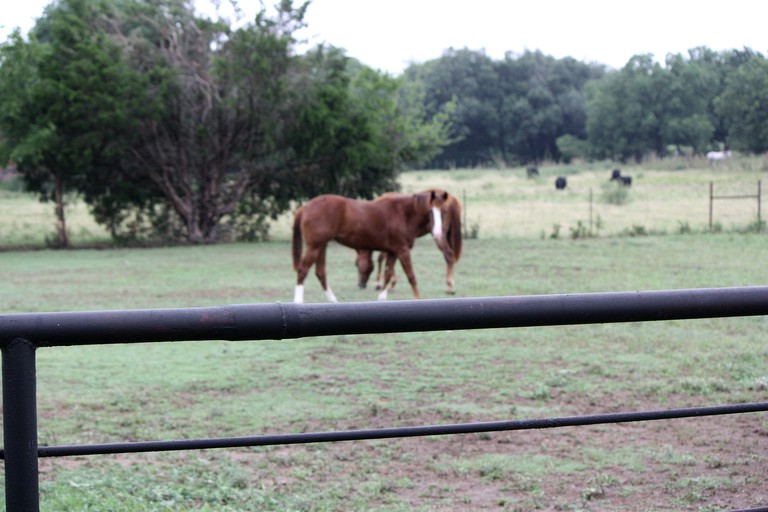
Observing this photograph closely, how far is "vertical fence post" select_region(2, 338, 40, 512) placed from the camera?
1518 millimetres

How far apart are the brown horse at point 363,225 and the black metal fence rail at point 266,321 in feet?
39.2

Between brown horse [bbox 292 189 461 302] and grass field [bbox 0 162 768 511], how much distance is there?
85 cm

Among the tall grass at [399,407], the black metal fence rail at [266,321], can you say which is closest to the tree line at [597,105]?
the tall grass at [399,407]

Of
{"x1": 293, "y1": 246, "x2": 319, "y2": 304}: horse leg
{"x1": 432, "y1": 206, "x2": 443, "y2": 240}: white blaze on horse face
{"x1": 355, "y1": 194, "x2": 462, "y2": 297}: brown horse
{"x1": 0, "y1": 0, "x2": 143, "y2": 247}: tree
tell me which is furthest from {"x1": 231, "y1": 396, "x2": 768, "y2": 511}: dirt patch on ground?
{"x1": 0, "y1": 0, "x2": 143, "y2": 247}: tree

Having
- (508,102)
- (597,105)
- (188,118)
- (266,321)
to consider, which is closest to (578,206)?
(188,118)

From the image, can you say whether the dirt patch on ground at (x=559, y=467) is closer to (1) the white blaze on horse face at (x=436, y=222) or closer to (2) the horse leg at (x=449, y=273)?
(1) the white blaze on horse face at (x=436, y=222)

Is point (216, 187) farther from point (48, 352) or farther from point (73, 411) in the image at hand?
point (73, 411)

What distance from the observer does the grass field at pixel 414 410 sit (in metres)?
5.36

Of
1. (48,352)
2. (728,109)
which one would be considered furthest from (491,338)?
(728,109)

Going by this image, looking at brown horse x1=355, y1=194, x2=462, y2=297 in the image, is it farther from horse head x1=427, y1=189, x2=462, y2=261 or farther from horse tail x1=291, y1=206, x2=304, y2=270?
horse tail x1=291, y1=206, x2=304, y2=270

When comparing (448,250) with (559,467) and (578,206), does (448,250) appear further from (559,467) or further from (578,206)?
(578,206)

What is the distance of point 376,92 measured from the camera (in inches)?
1094

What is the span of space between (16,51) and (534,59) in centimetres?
7636

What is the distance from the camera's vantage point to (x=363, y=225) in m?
13.9
